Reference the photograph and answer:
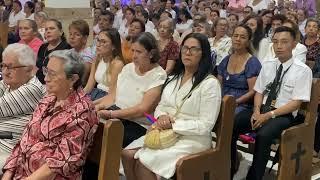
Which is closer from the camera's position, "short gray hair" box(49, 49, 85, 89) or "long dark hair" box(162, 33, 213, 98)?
"short gray hair" box(49, 49, 85, 89)

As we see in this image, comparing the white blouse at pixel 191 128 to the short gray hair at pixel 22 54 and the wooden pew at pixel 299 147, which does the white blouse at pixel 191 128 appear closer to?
the wooden pew at pixel 299 147

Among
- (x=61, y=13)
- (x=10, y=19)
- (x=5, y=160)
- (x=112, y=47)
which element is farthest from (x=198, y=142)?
(x=10, y=19)

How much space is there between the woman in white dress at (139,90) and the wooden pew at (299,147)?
0.91 m

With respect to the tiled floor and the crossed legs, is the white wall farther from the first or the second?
the crossed legs


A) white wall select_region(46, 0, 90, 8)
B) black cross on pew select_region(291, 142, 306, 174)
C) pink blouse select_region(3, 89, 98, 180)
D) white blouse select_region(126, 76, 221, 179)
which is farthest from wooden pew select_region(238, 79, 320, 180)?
white wall select_region(46, 0, 90, 8)

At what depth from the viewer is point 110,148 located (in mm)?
2238

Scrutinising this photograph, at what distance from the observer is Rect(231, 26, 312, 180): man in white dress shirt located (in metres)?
3.27

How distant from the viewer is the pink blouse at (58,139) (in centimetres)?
230

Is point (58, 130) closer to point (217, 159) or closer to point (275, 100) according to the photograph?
point (217, 159)

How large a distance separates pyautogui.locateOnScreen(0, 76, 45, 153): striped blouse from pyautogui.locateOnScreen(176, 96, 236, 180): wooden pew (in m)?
0.89

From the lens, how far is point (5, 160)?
262cm

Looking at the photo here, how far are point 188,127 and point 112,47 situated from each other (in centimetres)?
138

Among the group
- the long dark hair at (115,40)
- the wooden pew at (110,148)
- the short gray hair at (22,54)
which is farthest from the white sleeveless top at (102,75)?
the wooden pew at (110,148)

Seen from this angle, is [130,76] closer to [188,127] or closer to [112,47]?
[112,47]
